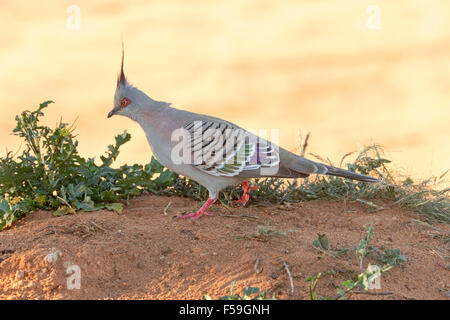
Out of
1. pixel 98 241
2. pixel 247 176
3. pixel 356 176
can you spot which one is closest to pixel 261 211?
pixel 247 176

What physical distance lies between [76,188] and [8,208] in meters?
0.71

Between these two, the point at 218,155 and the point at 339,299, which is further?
the point at 218,155

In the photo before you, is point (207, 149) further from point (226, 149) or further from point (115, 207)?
point (115, 207)

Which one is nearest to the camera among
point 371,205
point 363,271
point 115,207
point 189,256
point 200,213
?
point 363,271

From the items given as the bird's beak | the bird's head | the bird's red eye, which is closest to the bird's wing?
the bird's head

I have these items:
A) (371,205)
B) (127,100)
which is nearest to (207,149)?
(127,100)

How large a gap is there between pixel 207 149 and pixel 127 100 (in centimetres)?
104

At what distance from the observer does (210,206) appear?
19.5 ft

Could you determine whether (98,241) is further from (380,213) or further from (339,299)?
(380,213)

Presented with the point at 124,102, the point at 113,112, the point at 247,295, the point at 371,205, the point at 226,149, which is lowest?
the point at 247,295

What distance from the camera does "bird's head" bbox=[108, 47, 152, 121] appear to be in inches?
235

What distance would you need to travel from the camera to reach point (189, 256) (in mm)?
4570

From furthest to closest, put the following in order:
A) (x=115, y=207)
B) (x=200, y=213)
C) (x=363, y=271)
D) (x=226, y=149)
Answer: (x=226, y=149) → (x=115, y=207) → (x=200, y=213) → (x=363, y=271)
